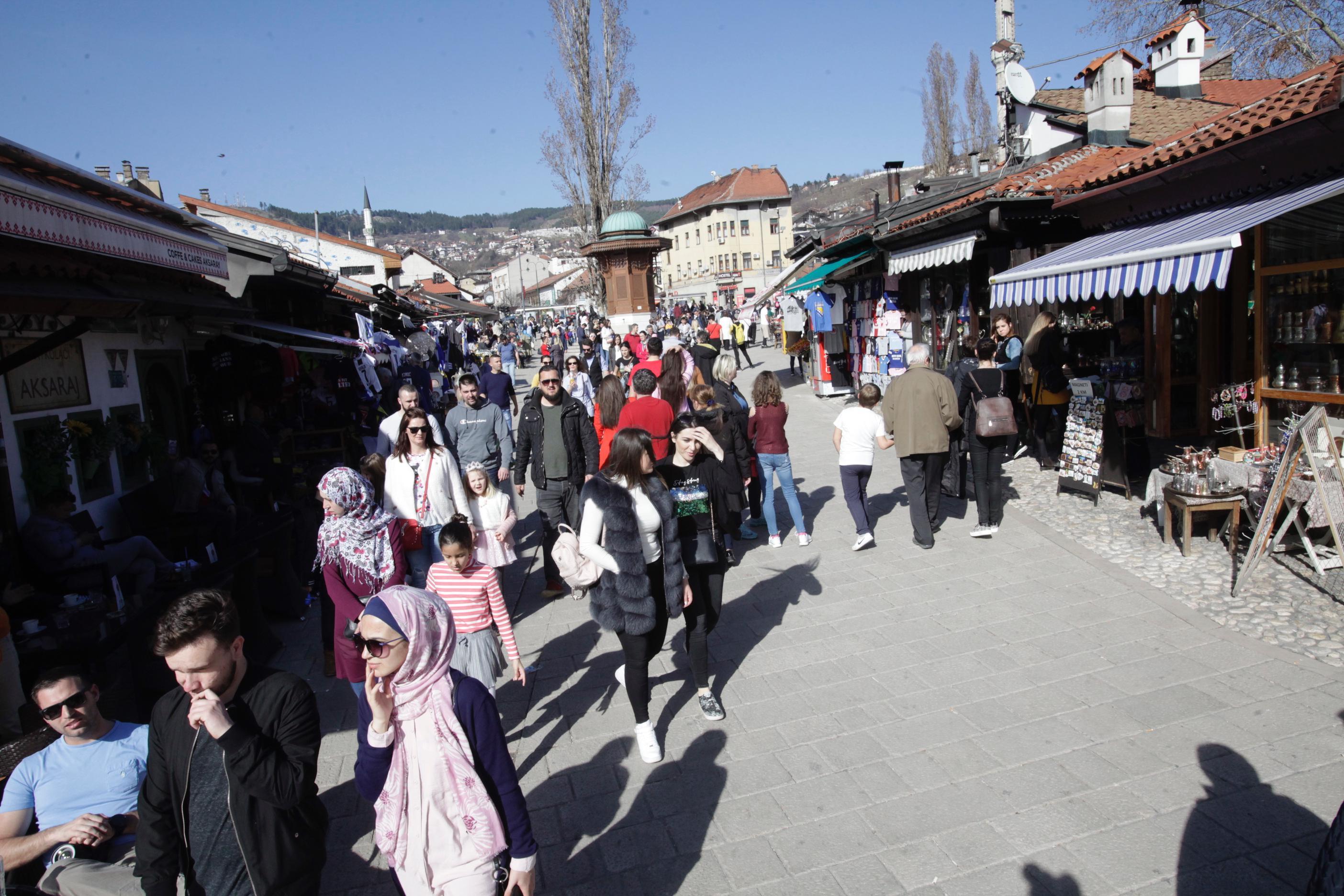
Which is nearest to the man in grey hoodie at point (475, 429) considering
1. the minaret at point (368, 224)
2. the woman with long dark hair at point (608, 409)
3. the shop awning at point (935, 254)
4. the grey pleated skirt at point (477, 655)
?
the woman with long dark hair at point (608, 409)

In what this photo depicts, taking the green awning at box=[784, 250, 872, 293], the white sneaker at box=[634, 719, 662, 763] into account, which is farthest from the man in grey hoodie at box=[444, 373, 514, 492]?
the green awning at box=[784, 250, 872, 293]

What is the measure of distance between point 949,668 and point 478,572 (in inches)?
115

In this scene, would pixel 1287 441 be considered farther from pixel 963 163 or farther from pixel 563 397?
pixel 963 163

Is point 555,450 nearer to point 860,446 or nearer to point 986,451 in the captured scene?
point 860,446

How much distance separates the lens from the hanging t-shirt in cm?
1767

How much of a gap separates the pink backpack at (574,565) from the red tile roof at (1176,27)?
44.4 feet

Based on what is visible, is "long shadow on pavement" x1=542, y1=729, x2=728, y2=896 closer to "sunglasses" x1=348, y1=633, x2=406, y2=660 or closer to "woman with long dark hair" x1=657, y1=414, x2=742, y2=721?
"woman with long dark hair" x1=657, y1=414, x2=742, y2=721

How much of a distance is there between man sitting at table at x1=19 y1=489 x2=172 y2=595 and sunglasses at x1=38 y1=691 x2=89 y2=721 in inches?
111

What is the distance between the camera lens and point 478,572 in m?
4.45

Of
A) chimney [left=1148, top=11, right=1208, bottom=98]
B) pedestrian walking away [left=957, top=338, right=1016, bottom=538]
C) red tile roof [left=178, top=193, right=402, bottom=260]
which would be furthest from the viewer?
red tile roof [left=178, top=193, right=402, bottom=260]

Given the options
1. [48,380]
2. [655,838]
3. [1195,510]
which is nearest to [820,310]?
[1195,510]

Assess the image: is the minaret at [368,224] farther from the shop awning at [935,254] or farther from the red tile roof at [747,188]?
the shop awning at [935,254]

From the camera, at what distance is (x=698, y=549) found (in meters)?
4.83

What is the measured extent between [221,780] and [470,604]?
2.06 m
